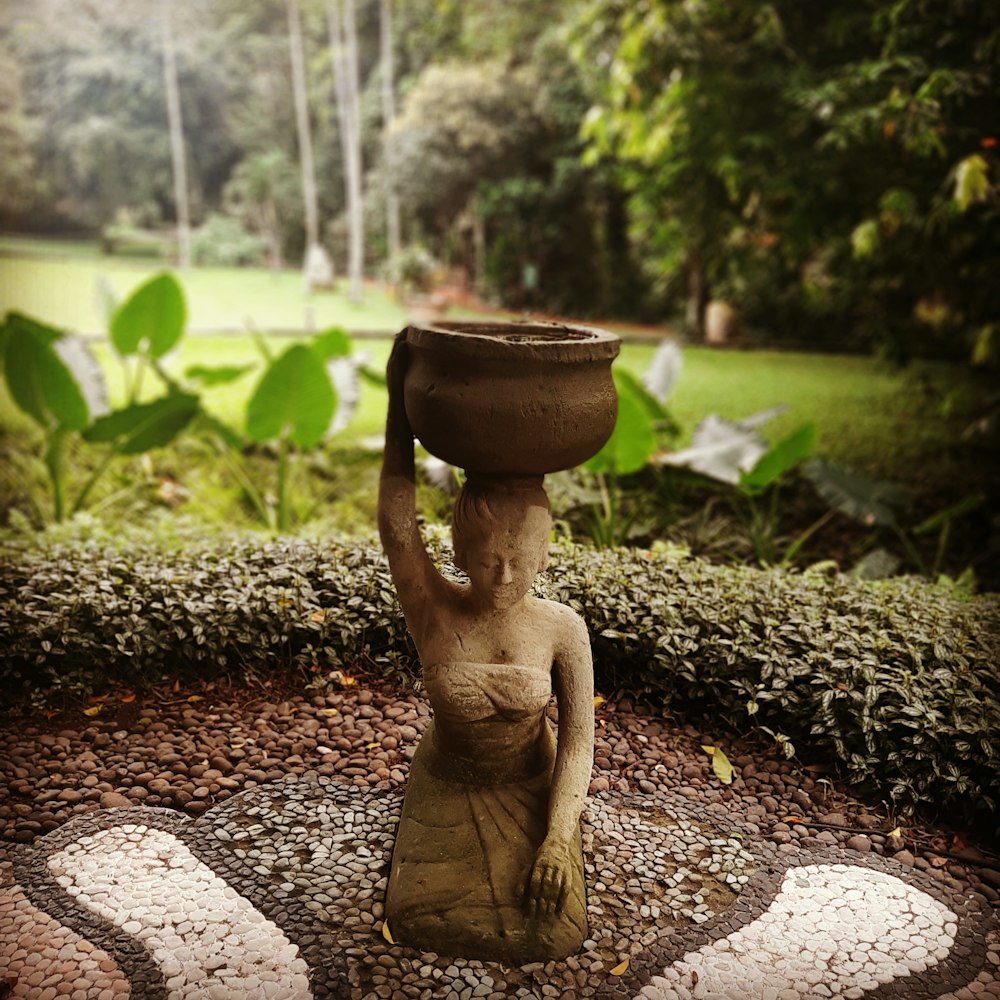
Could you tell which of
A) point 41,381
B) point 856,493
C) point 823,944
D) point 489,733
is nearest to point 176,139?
point 41,381

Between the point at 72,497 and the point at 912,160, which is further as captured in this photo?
the point at 912,160

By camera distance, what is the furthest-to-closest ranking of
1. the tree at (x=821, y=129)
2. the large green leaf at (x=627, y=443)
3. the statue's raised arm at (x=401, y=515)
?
the tree at (x=821, y=129)
the large green leaf at (x=627, y=443)
the statue's raised arm at (x=401, y=515)

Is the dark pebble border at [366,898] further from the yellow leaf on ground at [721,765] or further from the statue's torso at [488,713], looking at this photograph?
the statue's torso at [488,713]

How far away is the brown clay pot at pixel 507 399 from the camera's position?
2.04m

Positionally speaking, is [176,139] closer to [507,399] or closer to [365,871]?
[507,399]

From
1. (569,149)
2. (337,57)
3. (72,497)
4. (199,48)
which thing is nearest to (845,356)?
(569,149)

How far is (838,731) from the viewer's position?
3002 millimetres

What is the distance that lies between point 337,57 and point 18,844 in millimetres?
7588

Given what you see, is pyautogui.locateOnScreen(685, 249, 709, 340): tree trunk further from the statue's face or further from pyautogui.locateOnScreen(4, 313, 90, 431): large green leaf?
the statue's face

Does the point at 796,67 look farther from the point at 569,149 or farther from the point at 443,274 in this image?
the point at 443,274

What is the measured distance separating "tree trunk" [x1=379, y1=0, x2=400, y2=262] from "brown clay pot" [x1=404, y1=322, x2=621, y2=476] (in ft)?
22.2

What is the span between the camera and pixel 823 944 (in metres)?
2.36

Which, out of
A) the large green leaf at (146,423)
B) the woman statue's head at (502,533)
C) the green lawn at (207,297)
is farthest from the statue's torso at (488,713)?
the green lawn at (207,297)

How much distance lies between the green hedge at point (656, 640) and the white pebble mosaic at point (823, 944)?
1.44 ft
